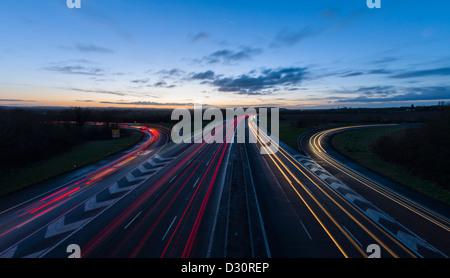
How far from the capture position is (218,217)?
58.4ft

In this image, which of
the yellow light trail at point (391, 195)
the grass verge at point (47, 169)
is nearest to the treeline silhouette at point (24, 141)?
the grass verge at point (47, 169)

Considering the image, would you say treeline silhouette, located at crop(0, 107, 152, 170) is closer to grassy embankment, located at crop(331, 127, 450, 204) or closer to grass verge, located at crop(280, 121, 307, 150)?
grass verge, located at crop(280, 121, 307, 150)

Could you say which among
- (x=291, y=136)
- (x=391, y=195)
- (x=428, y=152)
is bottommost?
(x=391, y=195)

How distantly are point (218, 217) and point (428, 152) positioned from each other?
34.3 m

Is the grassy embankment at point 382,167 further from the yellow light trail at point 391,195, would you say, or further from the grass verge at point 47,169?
the grass verge at point 47,169
